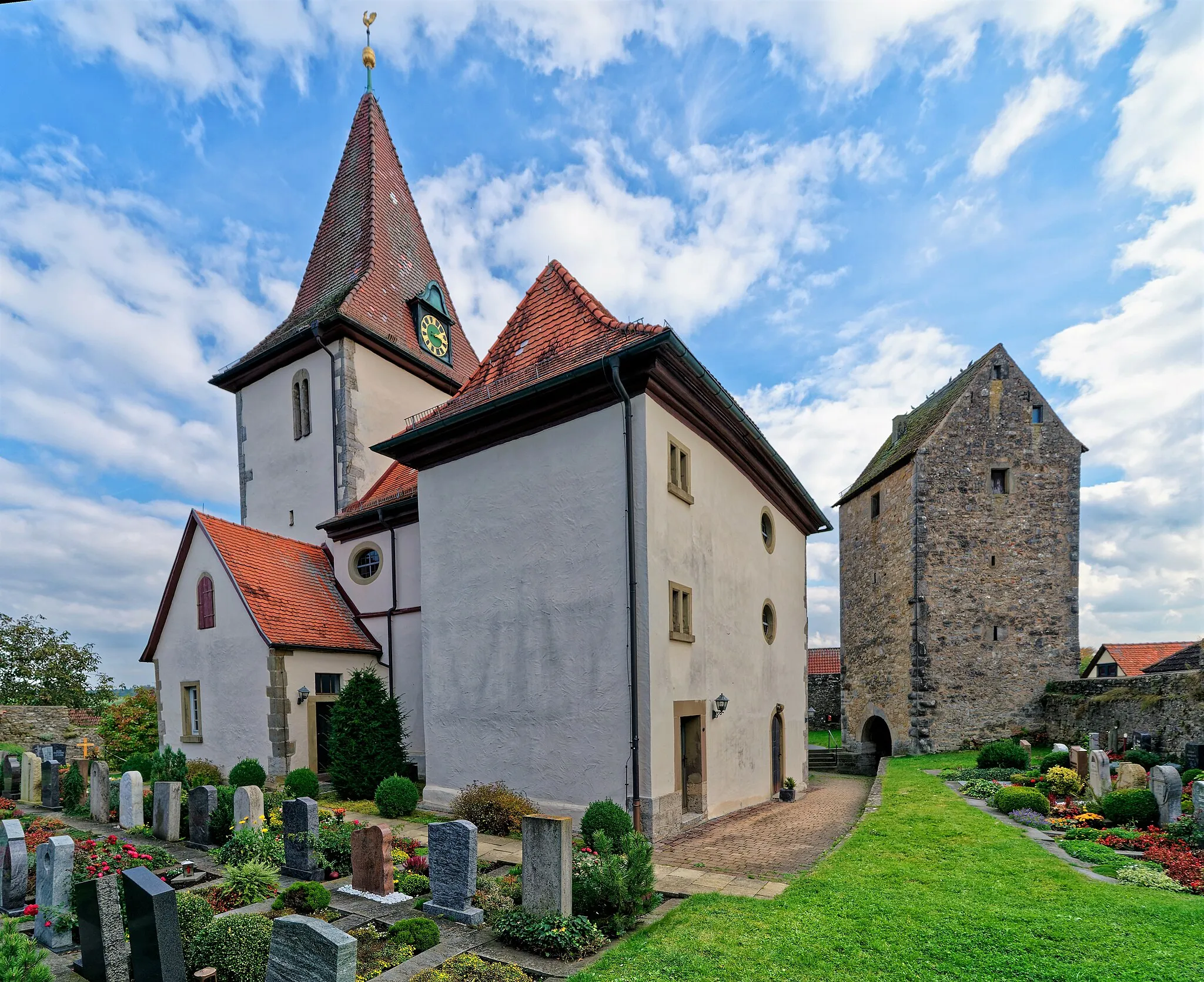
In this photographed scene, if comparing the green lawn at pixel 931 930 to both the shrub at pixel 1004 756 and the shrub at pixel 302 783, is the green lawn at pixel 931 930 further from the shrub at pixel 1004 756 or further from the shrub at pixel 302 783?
the shrub at pixel 1004 756

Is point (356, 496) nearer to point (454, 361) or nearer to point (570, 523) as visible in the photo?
point (454, 361)

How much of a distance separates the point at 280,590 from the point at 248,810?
27.0 ft

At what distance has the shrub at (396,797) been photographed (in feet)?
39.9

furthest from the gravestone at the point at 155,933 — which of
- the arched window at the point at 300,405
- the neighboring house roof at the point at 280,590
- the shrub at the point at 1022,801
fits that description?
the arched window at the point at 300,405

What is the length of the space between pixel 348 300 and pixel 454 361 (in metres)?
4.57

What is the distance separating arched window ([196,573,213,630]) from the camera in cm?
1662

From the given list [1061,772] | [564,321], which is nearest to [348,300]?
[564,321]

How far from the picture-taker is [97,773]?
1254 cm

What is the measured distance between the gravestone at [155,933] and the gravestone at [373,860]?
8.83 ft

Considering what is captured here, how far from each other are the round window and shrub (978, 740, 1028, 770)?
625 cm

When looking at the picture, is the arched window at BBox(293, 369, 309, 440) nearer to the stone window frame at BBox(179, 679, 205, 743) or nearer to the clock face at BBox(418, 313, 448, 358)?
→ the clock face at BBox(418, 313, 448, 358)

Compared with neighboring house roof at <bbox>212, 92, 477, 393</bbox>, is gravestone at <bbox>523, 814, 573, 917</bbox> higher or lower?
lower

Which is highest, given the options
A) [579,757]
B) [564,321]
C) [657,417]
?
[564,321]

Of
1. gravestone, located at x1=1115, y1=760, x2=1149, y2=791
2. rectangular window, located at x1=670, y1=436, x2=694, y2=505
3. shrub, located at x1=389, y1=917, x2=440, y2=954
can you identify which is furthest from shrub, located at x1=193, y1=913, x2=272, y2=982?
gravestone, located at x1=1115, y1=760, x2=1149, y2=791
